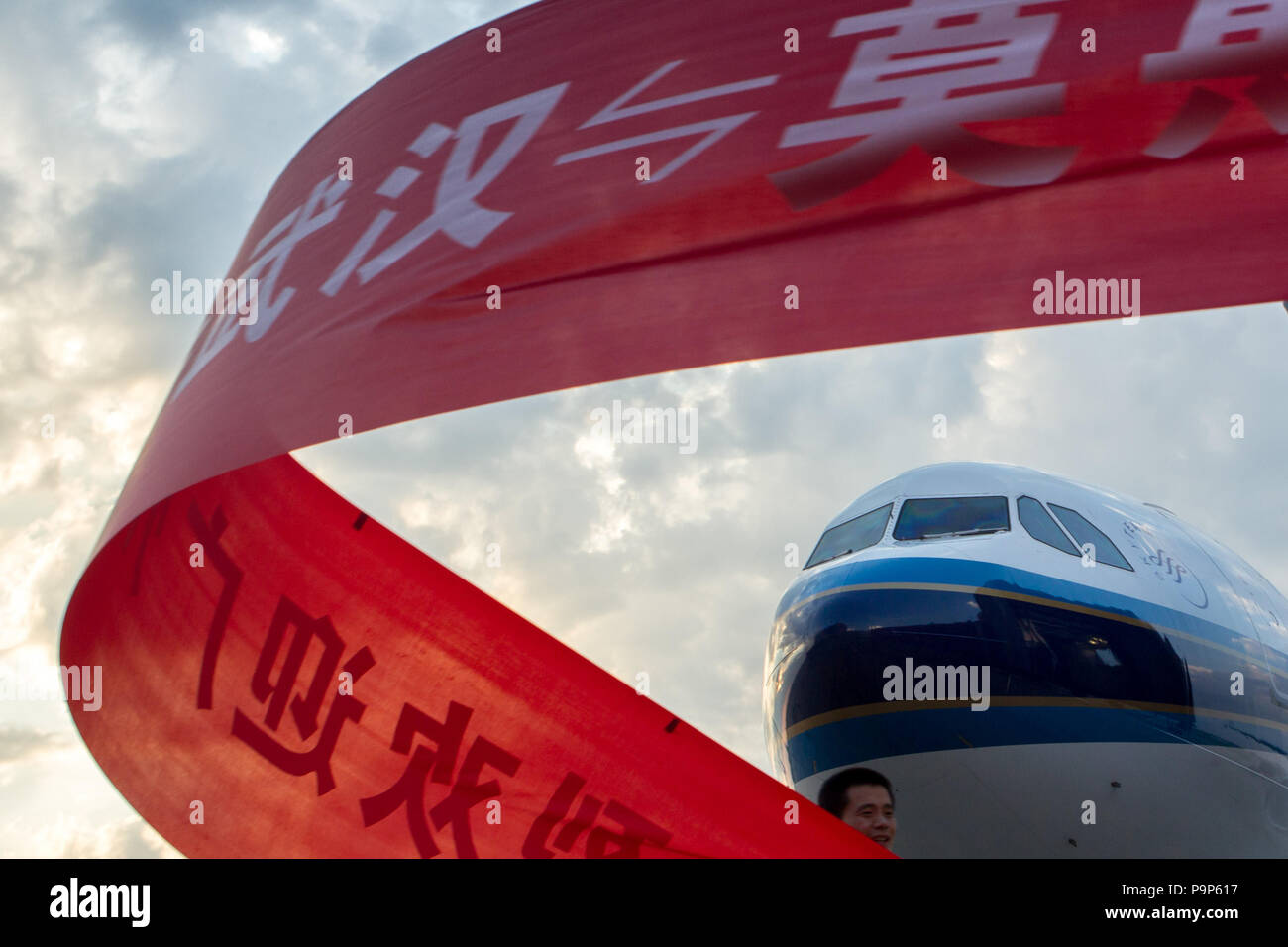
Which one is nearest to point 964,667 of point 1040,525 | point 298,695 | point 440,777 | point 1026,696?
point 1026,696

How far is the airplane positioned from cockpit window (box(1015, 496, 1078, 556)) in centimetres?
2

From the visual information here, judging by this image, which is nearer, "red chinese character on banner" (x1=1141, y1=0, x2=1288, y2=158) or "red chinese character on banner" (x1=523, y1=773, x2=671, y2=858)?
"red chinese character on banner" (x1=1141, y1=0, x2=1288, y2=158)

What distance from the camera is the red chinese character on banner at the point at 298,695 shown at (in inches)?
188

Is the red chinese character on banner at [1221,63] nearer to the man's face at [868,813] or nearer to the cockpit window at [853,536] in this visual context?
the man's face at [868,813]

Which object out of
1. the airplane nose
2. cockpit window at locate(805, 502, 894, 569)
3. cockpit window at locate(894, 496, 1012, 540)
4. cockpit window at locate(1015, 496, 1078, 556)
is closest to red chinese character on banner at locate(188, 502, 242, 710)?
the airplane nose

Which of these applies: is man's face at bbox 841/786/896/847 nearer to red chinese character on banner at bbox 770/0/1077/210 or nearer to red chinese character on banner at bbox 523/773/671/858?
red chinese character on banner at bbox 523/773/671/858

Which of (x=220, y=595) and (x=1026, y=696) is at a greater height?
(x=220, y=595)

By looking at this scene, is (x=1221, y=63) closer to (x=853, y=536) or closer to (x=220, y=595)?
(x=220, y=595)

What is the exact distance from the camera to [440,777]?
4672 mm

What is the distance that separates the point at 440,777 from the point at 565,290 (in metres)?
2.07

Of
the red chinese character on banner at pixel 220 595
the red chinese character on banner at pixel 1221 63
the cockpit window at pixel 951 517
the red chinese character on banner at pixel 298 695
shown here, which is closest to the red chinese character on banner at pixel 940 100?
the red chinese character on banner at pixel 1221 63

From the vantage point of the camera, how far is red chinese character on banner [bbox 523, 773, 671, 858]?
14.9ft

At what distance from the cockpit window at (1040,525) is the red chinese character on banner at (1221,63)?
531cm
